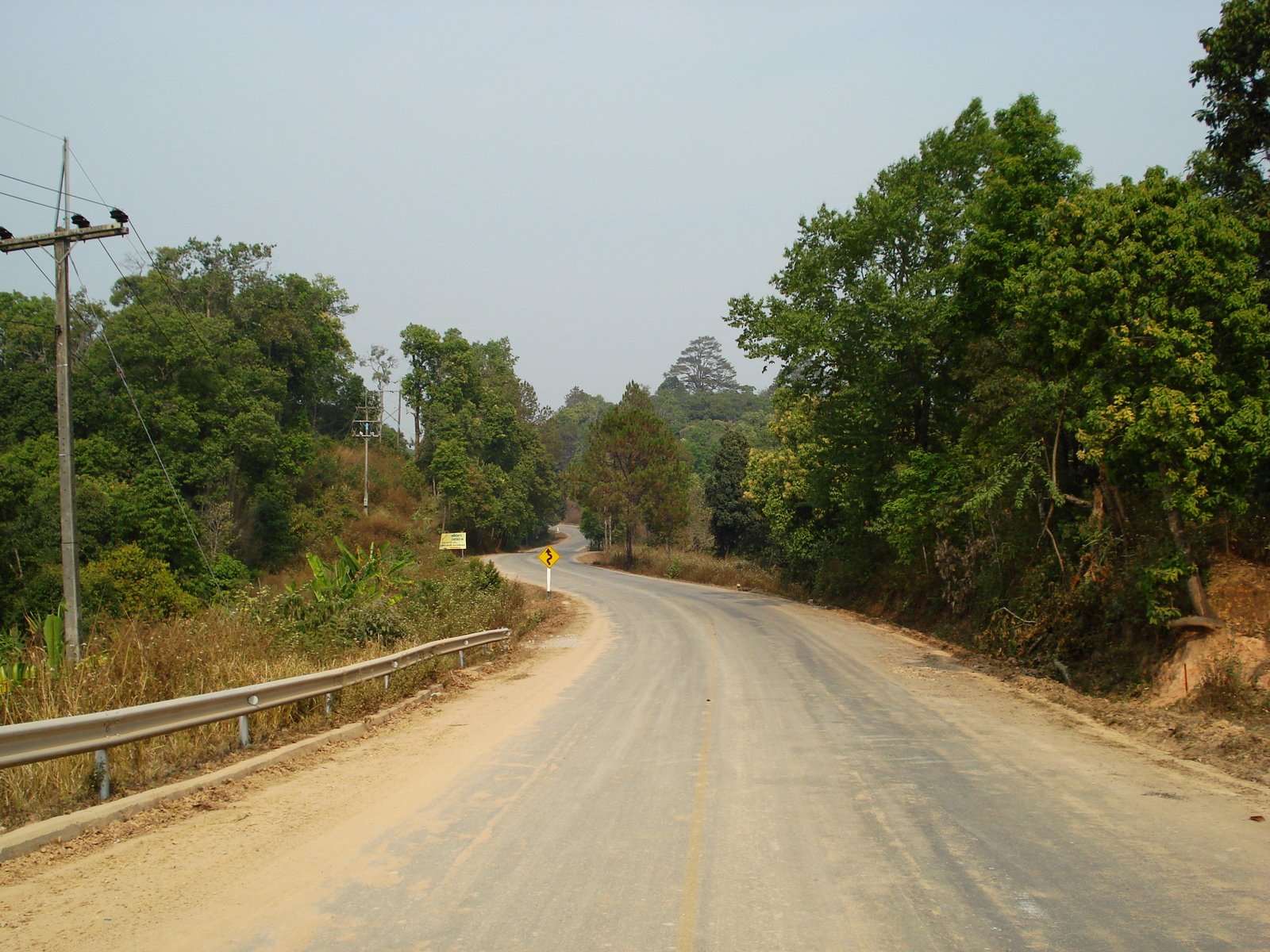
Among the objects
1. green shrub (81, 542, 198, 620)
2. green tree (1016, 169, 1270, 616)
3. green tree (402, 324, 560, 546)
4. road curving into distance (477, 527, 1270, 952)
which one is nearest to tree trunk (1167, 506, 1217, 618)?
green tree (1016, 169, 1270, 616)

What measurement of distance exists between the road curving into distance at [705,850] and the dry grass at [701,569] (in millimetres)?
28679

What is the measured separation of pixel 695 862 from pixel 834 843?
1077 millimetres

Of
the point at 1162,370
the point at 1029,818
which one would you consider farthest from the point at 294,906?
the point at 1162,370

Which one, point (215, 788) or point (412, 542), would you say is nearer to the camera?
point (215, 788)

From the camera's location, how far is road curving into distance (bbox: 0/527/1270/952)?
4594mm

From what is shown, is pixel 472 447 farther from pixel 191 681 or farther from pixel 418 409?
pixel 191 681

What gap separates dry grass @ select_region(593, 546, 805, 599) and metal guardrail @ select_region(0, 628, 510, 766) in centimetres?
2916

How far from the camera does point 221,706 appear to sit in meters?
8.05

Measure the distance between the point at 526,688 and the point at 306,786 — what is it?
639 centimetres

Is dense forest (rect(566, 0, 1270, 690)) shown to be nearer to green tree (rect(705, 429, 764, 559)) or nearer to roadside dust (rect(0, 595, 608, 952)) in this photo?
roadside dust (rect(0, 595, 608, 952))

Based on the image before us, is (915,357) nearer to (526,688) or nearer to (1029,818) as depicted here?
(526,688)

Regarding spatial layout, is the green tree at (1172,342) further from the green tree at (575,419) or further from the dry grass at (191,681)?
the green tree at (575,419)

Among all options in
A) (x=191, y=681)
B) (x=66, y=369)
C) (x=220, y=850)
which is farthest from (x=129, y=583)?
(x=220, y=850)

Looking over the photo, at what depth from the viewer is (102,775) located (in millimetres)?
6656
